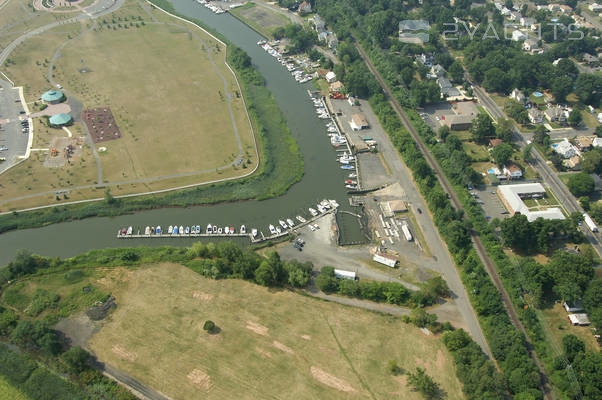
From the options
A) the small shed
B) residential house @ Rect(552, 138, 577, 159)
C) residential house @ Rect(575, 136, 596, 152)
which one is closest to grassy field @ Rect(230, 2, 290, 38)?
Result: residential house @ Rect(552, 138, 577, 159)

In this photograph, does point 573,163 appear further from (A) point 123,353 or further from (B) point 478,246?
(A) point 123,353

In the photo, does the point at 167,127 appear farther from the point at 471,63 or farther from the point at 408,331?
the point at 471,63

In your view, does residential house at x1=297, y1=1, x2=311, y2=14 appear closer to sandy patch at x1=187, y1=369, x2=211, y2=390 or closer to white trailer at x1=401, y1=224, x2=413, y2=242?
white trailer at x1=401, y1=224, x2=413, y2=242

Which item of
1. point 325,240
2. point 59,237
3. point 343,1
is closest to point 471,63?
point 343,1

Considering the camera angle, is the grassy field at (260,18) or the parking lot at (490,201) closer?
the parking lot at (490,201)

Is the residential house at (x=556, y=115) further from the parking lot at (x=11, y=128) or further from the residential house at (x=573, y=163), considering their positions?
the parking lot at (x=11, y=128)

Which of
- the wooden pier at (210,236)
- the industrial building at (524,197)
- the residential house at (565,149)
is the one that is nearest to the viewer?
the wooden pier at (210,236)

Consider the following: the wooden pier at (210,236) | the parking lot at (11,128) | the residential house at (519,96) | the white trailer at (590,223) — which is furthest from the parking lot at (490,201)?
the parking lot at (11,128)
